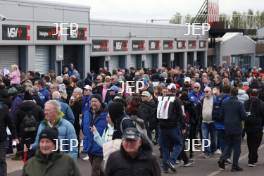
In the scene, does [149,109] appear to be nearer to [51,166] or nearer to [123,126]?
[123,126]

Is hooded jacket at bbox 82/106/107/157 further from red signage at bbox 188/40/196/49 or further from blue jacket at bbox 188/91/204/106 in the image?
red signage at bbox 188/40/196/49

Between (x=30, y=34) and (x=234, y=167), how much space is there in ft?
56.1

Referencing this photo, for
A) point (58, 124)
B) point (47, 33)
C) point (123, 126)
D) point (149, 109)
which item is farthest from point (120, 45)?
point (58, 124)

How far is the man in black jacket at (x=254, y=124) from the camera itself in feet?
44.6

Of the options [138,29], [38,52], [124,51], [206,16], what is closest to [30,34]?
[38,52]

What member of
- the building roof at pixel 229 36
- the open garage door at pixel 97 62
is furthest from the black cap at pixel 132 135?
the building roof at pixel 229 36

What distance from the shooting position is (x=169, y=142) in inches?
514

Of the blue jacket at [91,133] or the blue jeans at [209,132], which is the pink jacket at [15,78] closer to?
the blue jeans at [209,132]

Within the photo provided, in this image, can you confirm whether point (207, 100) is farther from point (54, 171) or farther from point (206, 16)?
point (206, 16)

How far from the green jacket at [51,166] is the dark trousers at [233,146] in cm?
696

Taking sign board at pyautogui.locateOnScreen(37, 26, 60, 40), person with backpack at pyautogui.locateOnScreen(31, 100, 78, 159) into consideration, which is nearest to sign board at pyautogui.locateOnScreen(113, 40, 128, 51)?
sign board at pyautogui.locateOnScreen(37, 26, 60, 40)

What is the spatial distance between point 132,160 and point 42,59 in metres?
24.3

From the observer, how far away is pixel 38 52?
2975cm

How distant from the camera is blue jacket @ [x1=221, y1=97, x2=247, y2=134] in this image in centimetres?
1284
